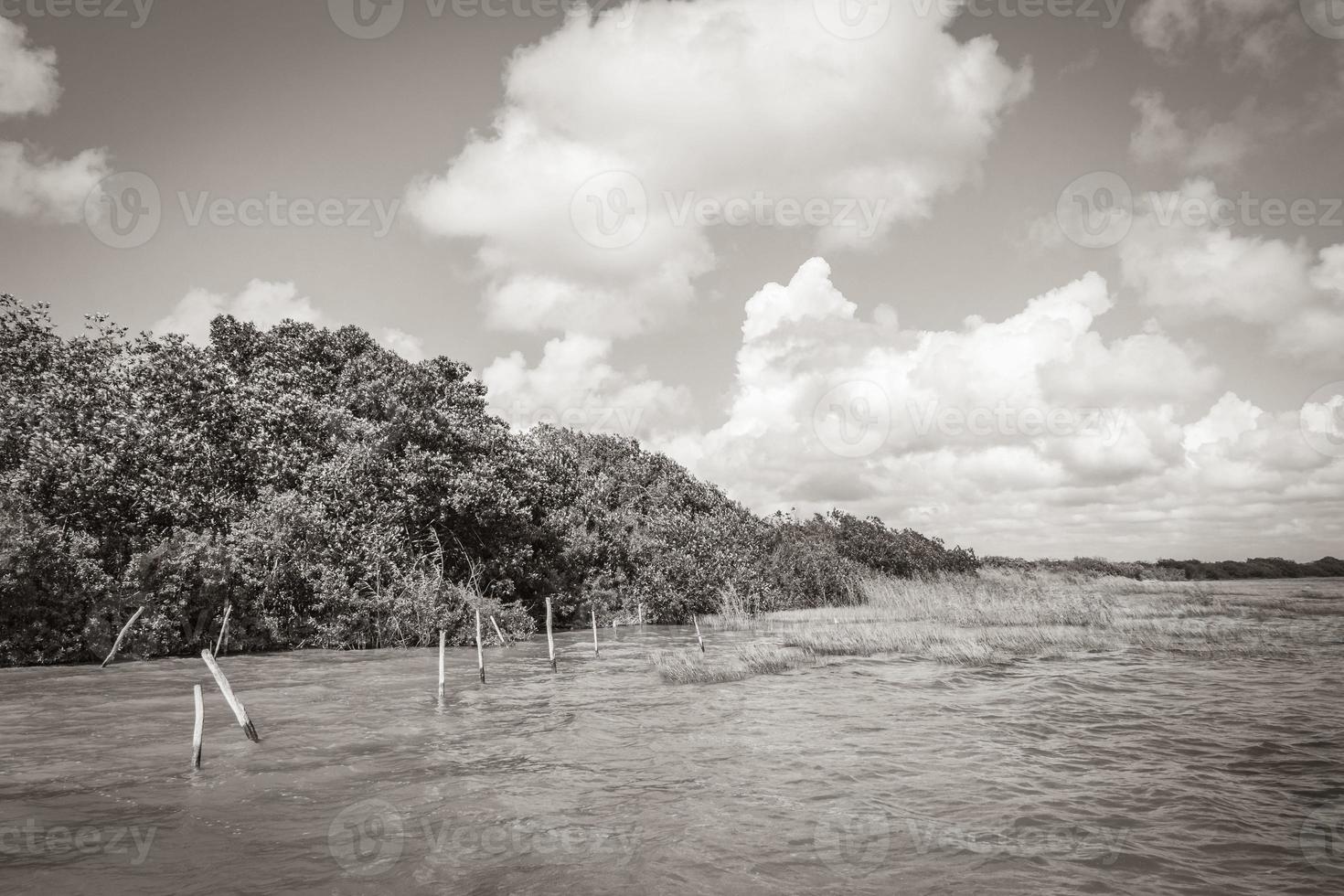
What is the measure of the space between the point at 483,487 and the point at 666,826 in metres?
26.7

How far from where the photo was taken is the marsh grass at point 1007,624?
2636 cm

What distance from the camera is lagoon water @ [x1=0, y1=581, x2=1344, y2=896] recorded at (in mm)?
9000

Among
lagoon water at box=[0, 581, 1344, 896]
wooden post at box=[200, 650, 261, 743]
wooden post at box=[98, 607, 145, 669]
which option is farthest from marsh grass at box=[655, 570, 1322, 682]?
wooden post at box=[98, 607, 145, 669]

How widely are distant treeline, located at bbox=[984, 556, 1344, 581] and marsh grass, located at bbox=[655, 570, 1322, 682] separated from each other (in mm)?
14751

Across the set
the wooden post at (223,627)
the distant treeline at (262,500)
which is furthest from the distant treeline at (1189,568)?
the wooden post at (223,627)

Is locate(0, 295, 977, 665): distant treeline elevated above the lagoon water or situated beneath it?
elevated above

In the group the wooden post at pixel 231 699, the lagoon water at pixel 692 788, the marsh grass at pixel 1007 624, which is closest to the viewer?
the lagoon water at pixel 692 788

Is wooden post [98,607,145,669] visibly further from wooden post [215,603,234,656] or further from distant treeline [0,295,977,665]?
wooden post [215,603,234,656]

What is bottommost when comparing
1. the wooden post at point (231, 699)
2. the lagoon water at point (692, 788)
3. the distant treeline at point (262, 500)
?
the lagoon water at point (692, 788)

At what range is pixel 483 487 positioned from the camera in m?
35.4

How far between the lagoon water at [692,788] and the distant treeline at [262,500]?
5.81 metres

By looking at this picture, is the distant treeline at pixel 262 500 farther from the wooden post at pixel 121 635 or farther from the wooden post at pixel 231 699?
the wooden post at pixel 231 699

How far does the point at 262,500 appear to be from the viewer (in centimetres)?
3155

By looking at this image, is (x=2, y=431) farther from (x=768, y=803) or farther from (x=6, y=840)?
(x=768, y=803)
